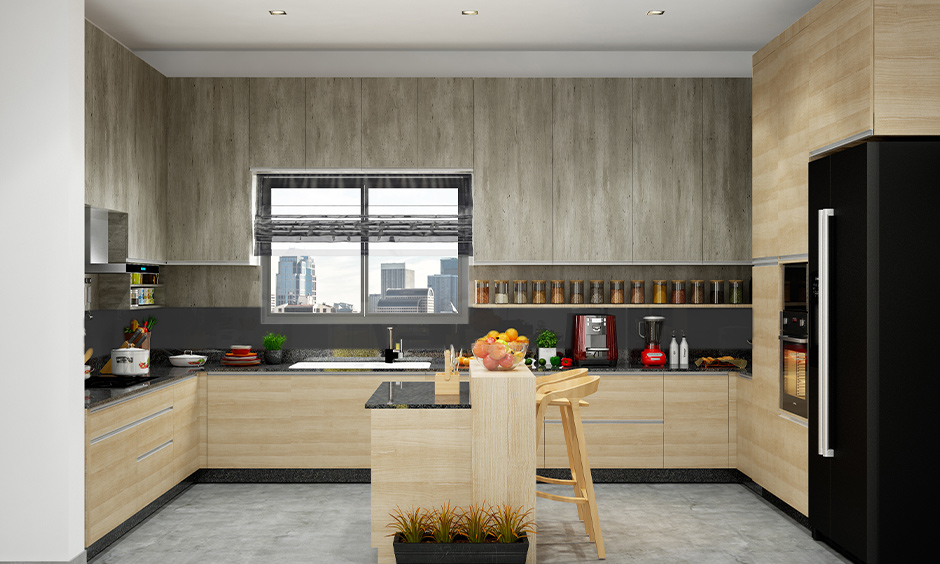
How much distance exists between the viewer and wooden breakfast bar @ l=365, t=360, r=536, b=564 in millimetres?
3395

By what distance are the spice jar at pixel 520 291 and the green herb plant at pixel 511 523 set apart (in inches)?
91.2

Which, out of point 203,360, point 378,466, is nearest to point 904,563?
point 378,466

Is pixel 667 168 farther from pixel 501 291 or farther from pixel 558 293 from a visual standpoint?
pixel 501 291

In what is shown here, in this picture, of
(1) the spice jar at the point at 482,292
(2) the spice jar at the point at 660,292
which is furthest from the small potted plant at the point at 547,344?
(2) the spice jar at the point at 660,292

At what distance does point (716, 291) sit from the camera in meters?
5.47

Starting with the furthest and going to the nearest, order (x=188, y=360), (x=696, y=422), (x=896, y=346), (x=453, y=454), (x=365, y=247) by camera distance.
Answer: (x=365, y=247)
(x=188, y=360)
(x=696, y=422)
(x=453, y=454)
(x=896, y=346)

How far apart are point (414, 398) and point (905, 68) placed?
9.18 feet

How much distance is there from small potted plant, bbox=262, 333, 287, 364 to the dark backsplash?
21 centimetres

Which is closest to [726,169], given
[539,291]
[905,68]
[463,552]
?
[539,291]

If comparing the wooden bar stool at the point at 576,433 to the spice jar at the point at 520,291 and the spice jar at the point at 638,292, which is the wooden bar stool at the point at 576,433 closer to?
the spice jar at the point at 520,291

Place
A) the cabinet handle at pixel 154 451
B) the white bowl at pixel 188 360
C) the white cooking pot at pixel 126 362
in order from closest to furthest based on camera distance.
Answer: the cabinet handle at pixel 154 451, the white cooking pot at pixel 126 362, the white bowl at pixel 188 360

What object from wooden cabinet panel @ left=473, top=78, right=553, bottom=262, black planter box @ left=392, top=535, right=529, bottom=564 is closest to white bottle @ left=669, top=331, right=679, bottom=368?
wooden cabinet panel @ left=473, top=78, right=553, bottom=262

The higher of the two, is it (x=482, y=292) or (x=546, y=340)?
(x=482, y=292)

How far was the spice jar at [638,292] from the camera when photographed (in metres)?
5.49
